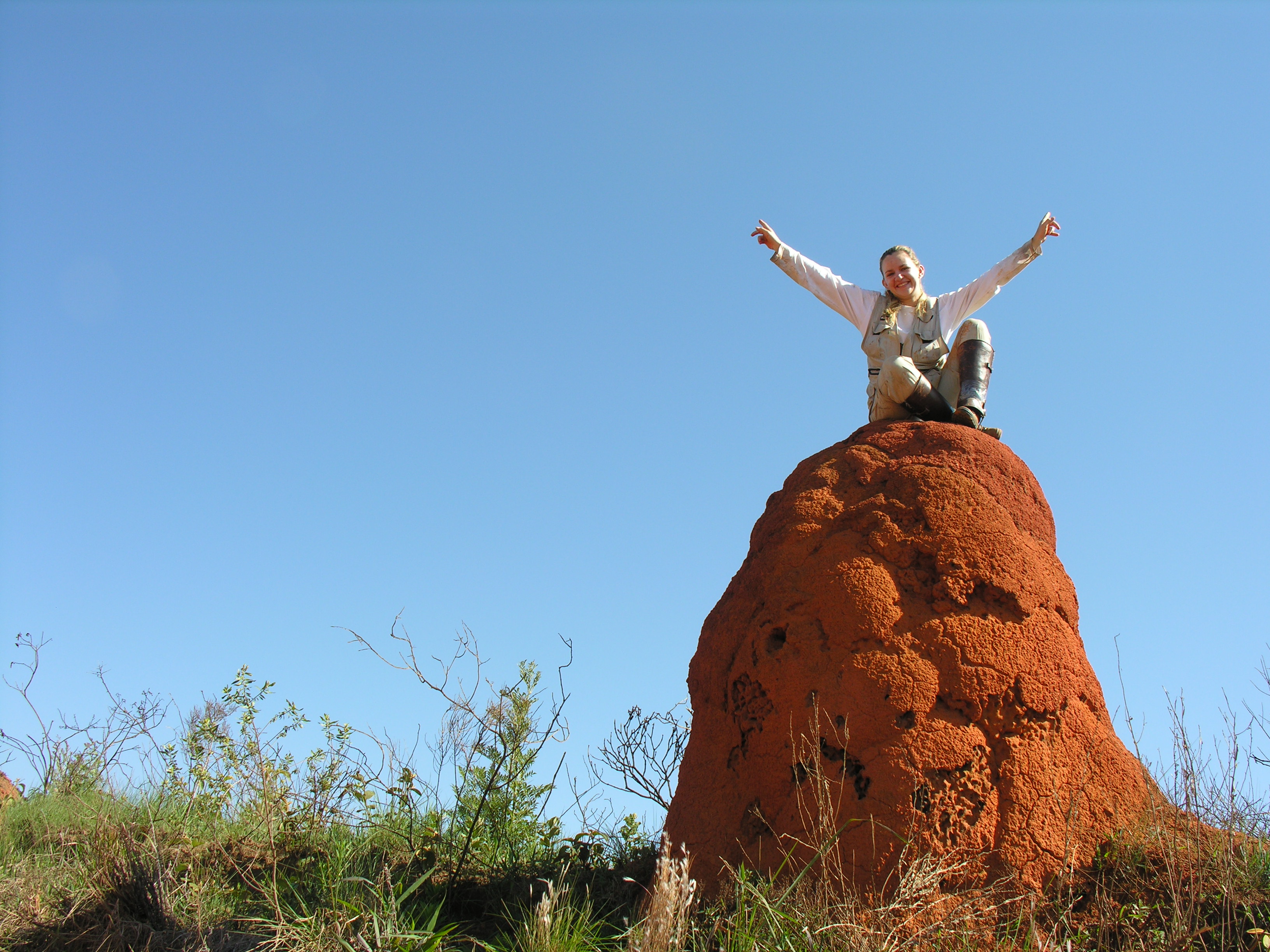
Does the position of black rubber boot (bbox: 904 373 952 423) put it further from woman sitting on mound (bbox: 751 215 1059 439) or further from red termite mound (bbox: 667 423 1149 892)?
red termite mound (bbox: 667 423 1149 892)

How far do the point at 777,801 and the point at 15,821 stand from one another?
5.48 meters

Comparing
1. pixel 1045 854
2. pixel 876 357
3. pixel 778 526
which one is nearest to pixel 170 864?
pixel 778 526

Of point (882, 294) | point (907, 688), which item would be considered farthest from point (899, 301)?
point (907, 688)

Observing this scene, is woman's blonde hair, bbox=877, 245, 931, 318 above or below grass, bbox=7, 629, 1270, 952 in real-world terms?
above

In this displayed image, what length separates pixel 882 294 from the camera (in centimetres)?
521

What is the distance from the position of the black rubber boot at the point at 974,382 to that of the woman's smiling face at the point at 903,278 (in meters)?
0.51

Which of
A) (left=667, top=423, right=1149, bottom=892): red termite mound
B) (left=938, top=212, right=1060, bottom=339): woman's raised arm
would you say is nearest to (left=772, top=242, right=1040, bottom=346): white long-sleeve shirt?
(left=938, top=212, right=1060, bottom=339): woman's raised arm

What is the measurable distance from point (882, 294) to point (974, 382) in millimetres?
850

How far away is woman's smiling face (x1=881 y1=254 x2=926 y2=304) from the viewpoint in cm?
506

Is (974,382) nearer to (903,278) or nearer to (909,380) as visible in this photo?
(909,380)

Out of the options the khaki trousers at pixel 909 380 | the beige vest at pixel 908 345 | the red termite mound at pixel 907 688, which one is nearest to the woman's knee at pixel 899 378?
the khaki trousers at pixel 909 380

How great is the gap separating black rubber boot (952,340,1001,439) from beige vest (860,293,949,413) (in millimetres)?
226

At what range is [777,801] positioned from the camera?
3764mm

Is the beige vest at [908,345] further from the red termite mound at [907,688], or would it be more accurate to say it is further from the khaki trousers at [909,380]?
the red termite mound at [907,688]
